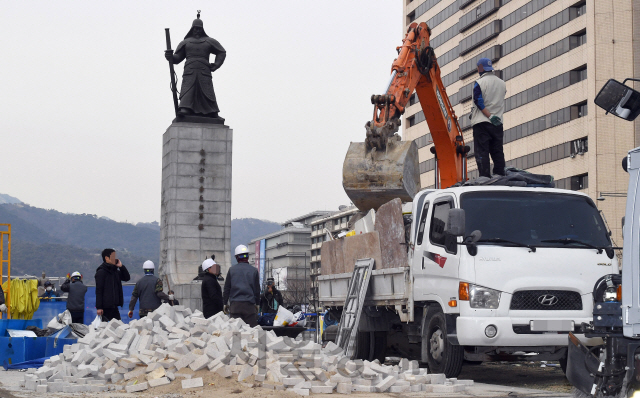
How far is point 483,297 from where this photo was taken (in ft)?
32.8

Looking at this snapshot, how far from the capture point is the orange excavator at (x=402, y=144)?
1423 centimetres

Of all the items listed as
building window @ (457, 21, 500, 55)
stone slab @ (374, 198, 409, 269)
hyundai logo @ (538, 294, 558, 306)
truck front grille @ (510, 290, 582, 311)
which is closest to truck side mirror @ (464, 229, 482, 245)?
truck front grille @ (510, 290, 582, 311)

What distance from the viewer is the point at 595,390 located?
6.80 metres

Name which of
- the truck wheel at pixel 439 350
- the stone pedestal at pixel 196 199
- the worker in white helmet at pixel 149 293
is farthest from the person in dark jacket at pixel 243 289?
the stone pedestal at pixel 196 199

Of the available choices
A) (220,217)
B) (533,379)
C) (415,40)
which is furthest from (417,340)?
(220,217)

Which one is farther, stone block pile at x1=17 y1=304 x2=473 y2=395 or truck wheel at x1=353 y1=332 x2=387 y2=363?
truck wheel at x1=353 y1=332 x2=387 y2=363

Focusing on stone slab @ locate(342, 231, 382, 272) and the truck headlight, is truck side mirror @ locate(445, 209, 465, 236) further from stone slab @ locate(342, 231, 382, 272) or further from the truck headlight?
stone slab @ locate(342, 231, 382, 272)

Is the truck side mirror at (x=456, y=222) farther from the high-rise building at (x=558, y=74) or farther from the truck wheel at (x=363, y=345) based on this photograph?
the high-rise building at (x=558, y=74)

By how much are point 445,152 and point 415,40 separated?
6.70 feet

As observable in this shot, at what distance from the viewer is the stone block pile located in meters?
9.44

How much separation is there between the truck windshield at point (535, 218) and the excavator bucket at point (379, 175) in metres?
3.37

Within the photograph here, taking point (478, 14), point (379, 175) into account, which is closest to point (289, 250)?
point (478, 14)

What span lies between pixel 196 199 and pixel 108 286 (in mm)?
9904

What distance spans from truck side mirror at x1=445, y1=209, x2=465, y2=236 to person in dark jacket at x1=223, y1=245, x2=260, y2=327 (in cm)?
405
